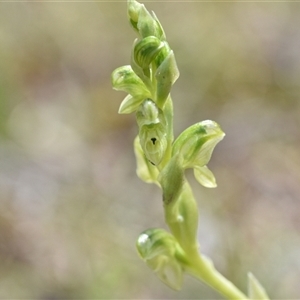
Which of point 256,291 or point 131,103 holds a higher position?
point 131,103

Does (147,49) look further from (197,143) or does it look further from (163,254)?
(163,254)

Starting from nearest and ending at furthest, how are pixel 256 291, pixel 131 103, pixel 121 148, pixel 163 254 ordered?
pixel 131 103, pixel 163 254, pixel 256 291, pixel 121 148

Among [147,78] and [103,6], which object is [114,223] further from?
[103,6]

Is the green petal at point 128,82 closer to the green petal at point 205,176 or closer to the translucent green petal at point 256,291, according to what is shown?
the green petal at point 205,176

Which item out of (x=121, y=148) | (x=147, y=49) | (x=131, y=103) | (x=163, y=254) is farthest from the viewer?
(x=121, y=148)

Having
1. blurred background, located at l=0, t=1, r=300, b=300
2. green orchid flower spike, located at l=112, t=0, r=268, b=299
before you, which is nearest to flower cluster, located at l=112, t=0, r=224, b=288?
green orchid flower spike, located at l=112, t=0, r=268, b=299

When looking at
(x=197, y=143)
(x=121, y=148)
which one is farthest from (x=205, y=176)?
(x=121, y=148)

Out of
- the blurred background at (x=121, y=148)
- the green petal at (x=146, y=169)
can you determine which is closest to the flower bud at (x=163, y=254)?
the green petal at (x=146, y=169)

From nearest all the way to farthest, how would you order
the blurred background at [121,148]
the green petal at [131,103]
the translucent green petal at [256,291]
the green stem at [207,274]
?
the green petal at [131,103] < the green stem at [207,274] < the translucent green petal at [256,291] < the blurred background at [121,148]
